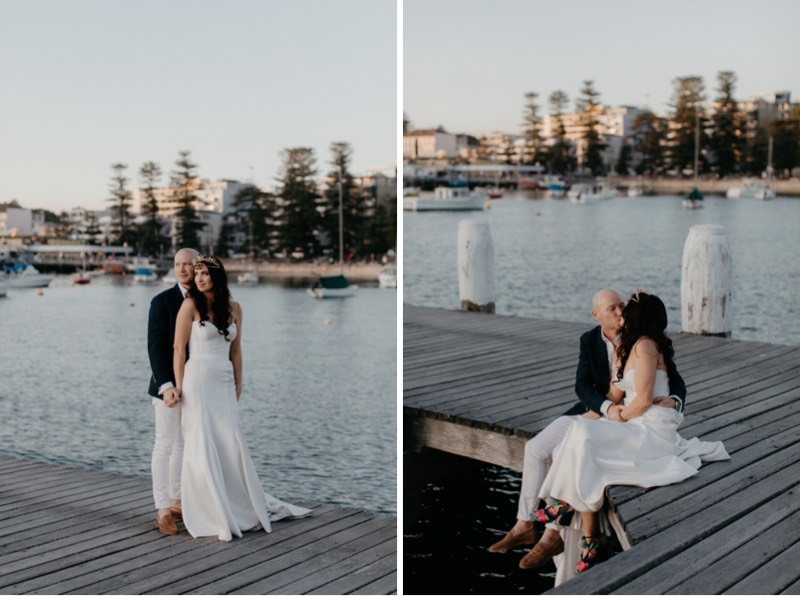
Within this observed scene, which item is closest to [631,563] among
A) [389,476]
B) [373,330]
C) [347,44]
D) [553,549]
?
[553,549]

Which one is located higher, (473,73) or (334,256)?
(473,73)

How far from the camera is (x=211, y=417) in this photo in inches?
152

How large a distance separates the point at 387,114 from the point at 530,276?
2567 cm

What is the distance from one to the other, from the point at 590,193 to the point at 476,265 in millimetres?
70784

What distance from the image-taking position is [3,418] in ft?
64.7

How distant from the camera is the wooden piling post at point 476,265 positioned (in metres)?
8.45

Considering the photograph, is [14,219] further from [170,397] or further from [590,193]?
[170,397]

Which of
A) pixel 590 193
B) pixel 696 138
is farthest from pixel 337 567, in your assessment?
pixel 590 193

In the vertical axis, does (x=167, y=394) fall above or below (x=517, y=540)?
above

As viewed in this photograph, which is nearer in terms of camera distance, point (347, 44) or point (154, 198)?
point (347, 44)

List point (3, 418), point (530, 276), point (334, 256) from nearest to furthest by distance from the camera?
point (3, 418)
point (530, 276)
point (334, 256)

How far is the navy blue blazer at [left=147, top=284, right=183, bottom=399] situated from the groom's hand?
0.16 feet

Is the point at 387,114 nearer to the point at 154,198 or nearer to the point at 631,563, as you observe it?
the point at 154,198

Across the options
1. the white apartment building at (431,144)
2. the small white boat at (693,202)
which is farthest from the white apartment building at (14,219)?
the small white boat at (693,202)
